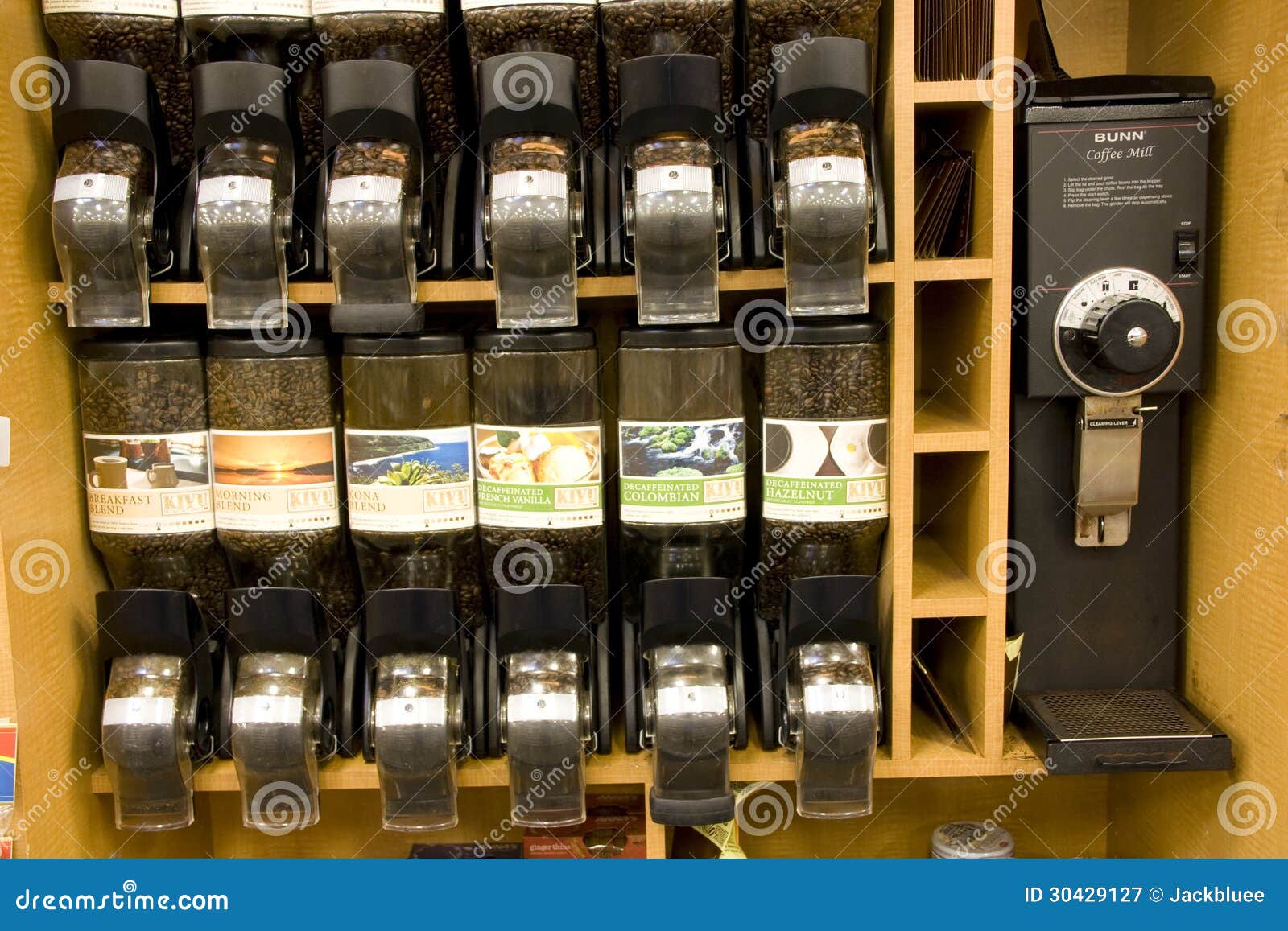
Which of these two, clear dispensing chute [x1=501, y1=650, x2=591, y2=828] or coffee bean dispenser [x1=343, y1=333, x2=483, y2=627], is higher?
coffee bean dispenser [x1=343, y1=333, x2=483, y2=627]

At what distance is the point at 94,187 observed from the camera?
4.62 feet

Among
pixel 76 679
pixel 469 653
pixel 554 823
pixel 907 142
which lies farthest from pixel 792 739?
pixel 76 679

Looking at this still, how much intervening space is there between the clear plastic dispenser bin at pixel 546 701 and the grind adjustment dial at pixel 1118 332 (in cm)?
78

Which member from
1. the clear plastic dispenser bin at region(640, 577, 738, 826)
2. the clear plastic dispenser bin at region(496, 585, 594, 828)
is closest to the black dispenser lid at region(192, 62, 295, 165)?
the clear plastic dispenser bin at region(496, 585, 594, 828)

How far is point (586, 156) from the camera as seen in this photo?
1.52 m

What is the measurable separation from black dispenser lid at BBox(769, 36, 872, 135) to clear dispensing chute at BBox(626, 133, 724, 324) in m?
0.13

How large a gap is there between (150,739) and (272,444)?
0.46m

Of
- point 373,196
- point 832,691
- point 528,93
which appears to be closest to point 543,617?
point 832,691

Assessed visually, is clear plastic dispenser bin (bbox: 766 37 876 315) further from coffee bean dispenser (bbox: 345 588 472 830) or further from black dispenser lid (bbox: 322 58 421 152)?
coffee bean dispenser (bbox: 345 588 472 830)

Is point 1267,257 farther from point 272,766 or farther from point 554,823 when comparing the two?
point 272,766

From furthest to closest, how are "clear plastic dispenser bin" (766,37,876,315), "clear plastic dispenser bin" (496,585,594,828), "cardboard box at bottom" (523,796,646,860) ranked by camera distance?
"cardboard box at bottom" (523,796,646,860)
"clear plastic dispenser bin" (496,585,594,828)
"clear plastic dispenser bin" (766,37,876,315)

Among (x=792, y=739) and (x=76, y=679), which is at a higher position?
(x=76, y=679)

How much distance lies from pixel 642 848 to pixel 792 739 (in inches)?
17.6

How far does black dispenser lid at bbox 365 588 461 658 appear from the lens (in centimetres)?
149
